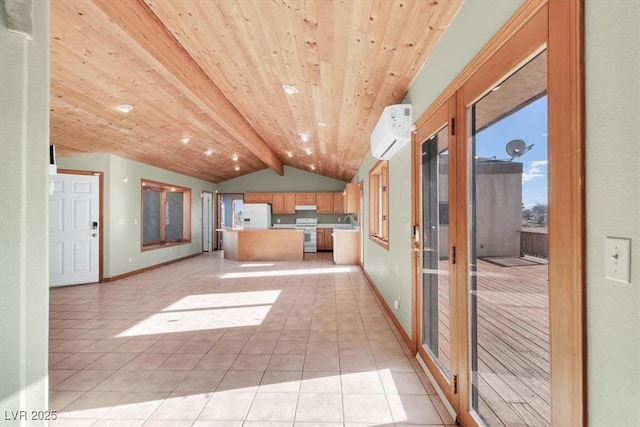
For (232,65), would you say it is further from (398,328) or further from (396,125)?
(398,328)

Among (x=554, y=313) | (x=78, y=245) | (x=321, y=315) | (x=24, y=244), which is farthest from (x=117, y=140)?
(x=554, y=313)

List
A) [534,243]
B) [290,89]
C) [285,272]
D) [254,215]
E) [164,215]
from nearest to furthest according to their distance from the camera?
[534,243], [290,89], [285,272], [164,215], [254,215]

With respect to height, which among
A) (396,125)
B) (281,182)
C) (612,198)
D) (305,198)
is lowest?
(612,198)

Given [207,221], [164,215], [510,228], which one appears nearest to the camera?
[510,228]

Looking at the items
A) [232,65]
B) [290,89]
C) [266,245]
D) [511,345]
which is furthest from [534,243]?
[266,245]

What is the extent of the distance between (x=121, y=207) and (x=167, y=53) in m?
4.49

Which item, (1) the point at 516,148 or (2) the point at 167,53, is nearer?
(1) the point at 516,148

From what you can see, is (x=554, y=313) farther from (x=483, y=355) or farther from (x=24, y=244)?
(x=24, y=244)

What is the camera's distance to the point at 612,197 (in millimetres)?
802

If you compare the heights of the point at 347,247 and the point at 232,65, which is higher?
the point at 232,65

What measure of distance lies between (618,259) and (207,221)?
10487 millimetres

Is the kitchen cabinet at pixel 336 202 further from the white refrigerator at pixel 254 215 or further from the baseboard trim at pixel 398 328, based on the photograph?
the baseboard trim at pixel 398 328

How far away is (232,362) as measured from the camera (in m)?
2.62

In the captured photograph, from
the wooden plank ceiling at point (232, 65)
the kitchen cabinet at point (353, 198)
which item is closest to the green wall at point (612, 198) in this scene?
the wooden plank ceiling at point (232, 65)
